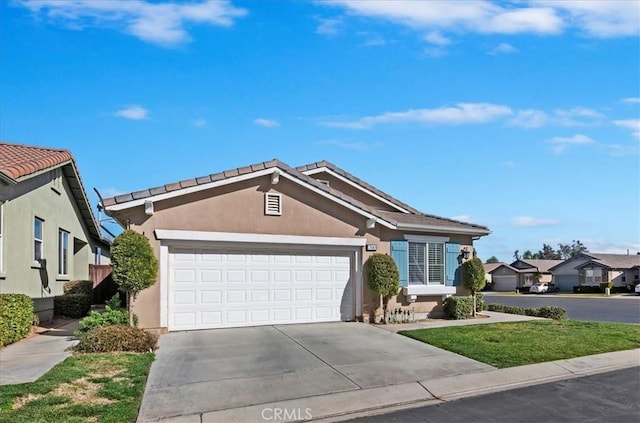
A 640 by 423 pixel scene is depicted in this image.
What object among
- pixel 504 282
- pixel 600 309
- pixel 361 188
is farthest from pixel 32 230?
pixel 504 282

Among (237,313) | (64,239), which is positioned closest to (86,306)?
(64,239)

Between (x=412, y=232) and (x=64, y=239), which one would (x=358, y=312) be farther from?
(x=64, y=239)

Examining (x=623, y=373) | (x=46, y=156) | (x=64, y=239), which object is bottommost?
(x=623, y=373)

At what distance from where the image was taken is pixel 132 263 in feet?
34.9

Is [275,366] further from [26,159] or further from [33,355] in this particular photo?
[26,159]

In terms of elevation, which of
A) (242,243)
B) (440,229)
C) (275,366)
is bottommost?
(275,366)

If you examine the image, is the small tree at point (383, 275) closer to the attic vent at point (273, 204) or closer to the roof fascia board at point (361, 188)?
the attic vent at point (273, 204)

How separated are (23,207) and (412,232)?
10.9m

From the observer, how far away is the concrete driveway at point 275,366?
6.81 meters

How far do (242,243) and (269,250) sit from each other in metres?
0.80

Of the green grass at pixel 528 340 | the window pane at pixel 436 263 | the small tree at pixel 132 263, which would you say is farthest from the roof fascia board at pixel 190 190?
the window pane at pixel 436 263

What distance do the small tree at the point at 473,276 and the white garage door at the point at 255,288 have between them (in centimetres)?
409

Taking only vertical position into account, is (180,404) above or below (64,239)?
below

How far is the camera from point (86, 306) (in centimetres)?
1661
